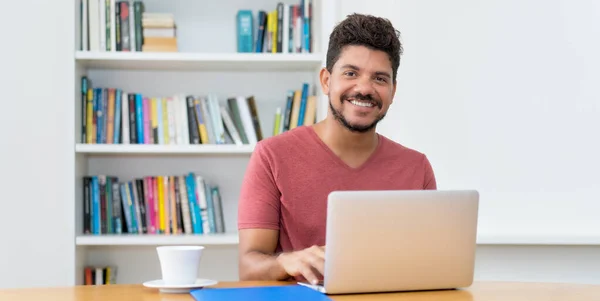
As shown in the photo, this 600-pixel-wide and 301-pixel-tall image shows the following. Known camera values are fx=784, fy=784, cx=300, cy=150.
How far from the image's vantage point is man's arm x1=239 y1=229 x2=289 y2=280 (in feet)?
6.09

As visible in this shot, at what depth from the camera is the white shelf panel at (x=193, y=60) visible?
A: 126 inches

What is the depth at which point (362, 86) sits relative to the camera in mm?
2033

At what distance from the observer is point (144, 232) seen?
3.31 m

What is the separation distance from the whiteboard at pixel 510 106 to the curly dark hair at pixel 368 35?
106cm

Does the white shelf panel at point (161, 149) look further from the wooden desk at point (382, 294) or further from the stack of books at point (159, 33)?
the wooden desk at point (382, 294)

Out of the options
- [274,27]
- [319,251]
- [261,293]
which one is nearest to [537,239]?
[274,27]

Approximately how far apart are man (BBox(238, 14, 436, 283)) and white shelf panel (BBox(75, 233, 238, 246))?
1.18 m

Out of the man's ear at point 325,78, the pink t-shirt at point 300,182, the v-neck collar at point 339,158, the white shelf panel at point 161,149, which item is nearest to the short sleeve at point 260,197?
the pink t-shirt at point 300,182

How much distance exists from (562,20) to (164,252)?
7.24 ft

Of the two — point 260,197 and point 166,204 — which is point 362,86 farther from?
point 166,204
